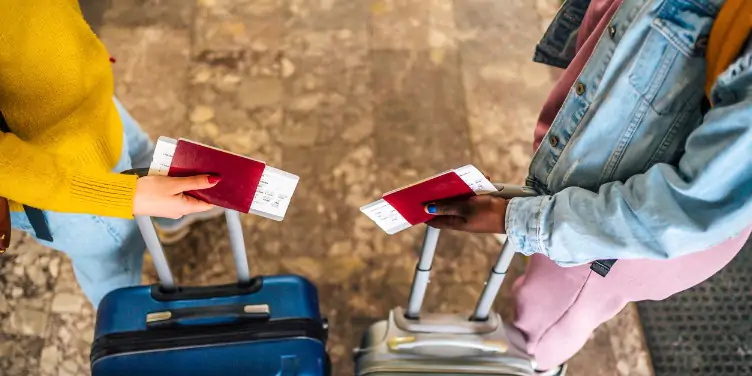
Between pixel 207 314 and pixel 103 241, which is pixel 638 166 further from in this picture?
pixel 103 241

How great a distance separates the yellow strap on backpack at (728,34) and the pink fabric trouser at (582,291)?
10.2 inches

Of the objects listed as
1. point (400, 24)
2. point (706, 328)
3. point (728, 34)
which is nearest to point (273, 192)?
point (728, 34)

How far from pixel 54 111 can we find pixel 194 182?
0.25 meters

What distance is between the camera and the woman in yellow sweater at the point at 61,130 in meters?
0.71

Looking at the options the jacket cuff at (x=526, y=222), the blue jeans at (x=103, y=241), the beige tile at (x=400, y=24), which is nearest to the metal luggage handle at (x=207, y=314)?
the blue jeans at (x=103, y=241)

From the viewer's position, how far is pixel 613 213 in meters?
0.70

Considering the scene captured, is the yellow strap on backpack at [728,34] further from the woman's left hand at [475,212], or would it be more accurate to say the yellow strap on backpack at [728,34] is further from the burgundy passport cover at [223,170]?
the burgundy passport cover at [223,170]

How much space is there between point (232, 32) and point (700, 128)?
159cm

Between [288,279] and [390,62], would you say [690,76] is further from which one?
[390,62]

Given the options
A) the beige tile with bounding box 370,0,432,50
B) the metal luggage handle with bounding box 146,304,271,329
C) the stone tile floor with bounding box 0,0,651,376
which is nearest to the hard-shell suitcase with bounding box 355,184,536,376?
the metal luggage handle with bounding box 146,304,271,329

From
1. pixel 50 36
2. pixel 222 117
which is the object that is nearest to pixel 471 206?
pixel 50 36

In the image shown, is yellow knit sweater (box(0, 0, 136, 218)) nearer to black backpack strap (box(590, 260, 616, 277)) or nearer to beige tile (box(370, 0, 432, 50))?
black backpack strap (box(590, 260, 616, 277))

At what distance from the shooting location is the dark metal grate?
1417 mm

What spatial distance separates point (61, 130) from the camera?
2.65 ft
